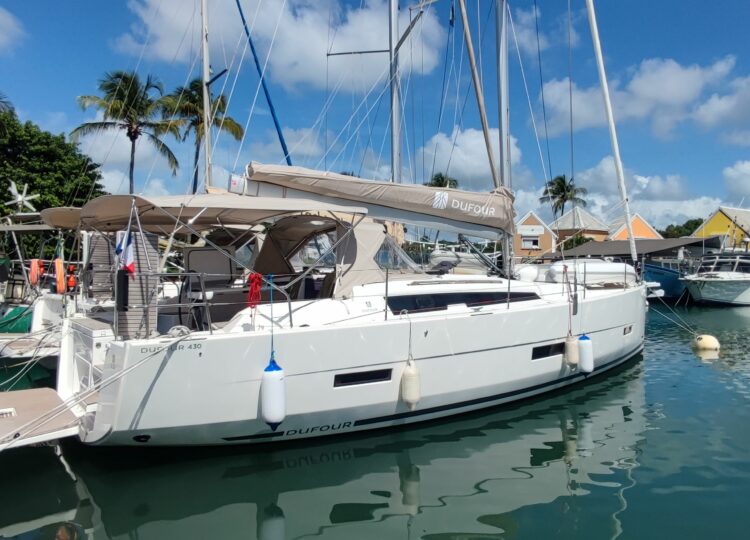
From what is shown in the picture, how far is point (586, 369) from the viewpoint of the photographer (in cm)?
725

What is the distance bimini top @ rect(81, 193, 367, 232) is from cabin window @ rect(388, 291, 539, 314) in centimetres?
118

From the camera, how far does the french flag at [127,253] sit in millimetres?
5070

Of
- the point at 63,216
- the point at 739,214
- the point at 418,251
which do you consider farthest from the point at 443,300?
the point at 739,214

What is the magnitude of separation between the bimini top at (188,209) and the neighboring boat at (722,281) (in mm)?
20832

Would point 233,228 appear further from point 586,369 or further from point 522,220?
point 522,220

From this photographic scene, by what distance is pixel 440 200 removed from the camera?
7.36 meters

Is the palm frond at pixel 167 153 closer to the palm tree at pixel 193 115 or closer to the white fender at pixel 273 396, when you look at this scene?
the palm tree at pixel 193 115

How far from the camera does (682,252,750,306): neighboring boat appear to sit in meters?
21.6

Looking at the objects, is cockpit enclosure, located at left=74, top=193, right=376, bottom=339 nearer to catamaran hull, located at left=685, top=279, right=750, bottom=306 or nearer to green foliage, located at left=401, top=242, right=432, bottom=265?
green foliage, located at left=401, top=242, right=432, bottom=265

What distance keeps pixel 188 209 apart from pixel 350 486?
130 inches

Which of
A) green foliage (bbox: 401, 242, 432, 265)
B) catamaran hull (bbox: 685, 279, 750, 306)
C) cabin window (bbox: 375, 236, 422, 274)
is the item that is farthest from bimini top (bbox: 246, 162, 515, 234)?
catamaran hull (bbox: 685, 279, 750, 306)

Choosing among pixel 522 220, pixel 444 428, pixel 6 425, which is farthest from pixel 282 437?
pixel 522 220

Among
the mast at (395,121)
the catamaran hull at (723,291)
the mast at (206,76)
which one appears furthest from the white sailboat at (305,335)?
the catamaran hull at (723,291)

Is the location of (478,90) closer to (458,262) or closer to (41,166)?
(458,262)
